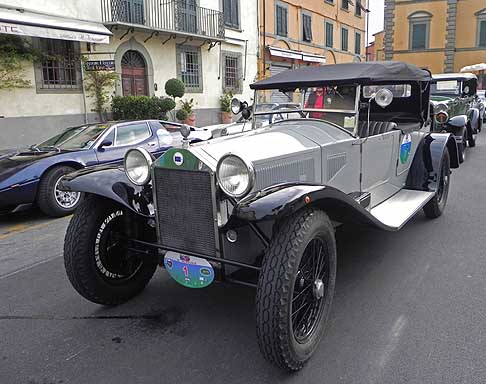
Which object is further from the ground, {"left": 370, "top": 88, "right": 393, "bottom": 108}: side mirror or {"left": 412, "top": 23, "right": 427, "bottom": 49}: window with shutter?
{"left": 412, "top": 23, "right": 427, "bottom": 49}: window with shutter

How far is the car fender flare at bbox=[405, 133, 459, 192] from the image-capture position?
5551 millimetres

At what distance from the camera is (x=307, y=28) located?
90.8ft

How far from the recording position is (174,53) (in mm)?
18359

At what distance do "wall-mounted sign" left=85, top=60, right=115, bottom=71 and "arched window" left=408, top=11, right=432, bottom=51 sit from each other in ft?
110

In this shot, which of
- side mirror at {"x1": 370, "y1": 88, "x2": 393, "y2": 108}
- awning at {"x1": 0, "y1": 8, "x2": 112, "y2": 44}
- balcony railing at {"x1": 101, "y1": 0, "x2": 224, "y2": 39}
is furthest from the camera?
balcony railing at {"x1": 101, "y1": 0, "x2": 224, "y2": 39}

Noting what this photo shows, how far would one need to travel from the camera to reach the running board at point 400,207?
13.9 ft

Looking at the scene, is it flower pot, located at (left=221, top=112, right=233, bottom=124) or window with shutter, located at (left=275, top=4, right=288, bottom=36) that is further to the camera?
window with shutter, located at (left=275, top=4, right=288, bottom=36)

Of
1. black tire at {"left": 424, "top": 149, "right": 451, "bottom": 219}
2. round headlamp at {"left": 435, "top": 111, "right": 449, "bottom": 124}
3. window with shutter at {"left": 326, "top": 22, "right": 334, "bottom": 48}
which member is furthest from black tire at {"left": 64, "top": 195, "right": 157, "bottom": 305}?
window with shutter at {"left": 326, "top": 22, "right": 334, "bottom": 48}

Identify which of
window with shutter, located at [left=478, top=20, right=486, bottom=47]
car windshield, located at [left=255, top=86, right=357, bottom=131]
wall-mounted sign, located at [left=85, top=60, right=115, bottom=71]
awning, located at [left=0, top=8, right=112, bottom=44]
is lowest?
car windshield, located at [left=255, top=86, right=357, bottom=131]

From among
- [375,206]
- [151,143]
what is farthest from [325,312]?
[151,143]

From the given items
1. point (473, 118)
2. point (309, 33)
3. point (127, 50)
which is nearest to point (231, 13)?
point (127, 50)

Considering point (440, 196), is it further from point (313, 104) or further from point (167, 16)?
point (167, 16)

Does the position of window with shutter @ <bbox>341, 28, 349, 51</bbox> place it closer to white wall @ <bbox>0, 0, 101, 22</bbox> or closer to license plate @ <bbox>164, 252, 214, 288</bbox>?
white wall @ <bbox>0, 0, 101, 22</bbox>

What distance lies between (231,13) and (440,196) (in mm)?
17634
